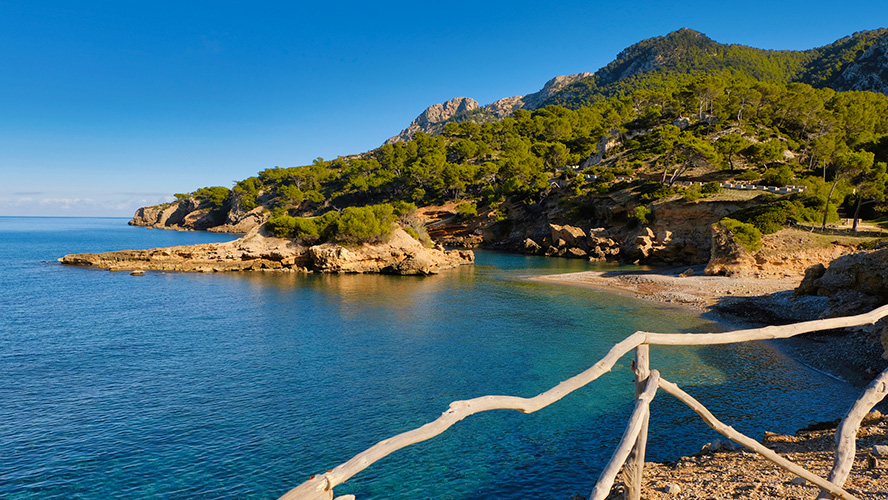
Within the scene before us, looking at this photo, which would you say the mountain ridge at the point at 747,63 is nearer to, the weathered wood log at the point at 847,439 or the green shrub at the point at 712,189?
the green shrub at the point at 712,189

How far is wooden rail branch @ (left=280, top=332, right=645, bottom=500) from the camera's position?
3369 mm

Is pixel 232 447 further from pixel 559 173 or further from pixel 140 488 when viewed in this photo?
pixel 559 173

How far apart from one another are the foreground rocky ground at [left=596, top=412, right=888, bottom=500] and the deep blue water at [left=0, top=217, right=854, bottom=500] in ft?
7.24

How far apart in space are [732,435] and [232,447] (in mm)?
12414

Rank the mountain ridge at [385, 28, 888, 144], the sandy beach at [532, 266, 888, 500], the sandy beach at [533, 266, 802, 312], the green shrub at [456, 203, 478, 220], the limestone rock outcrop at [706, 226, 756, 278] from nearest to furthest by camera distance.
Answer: the sandy beach at [532, 266, 888, 500], the sandy beach at [533, 266, 802, 312], the limestone rock outcrop at [706, 226, 756, 278], the green shrub at [456, 203, 478, 220], the mountain ridge at [385, 28, 888, 144]

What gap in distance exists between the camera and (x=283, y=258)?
52938mm

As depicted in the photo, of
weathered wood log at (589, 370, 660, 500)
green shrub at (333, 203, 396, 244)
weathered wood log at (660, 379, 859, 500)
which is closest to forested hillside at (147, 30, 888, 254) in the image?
green shrub at (333, 203, 396, 244)

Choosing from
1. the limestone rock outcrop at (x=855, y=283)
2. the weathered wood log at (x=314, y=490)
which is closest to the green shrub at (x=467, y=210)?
the limestone rock outcrop at (x=855, y=283)

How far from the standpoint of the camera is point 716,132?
73062 millimetres

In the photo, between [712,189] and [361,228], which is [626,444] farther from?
[712,189]

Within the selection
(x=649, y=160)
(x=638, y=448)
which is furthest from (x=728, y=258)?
(x=638, y=448)

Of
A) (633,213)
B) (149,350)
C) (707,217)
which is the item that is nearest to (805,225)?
(707,217)

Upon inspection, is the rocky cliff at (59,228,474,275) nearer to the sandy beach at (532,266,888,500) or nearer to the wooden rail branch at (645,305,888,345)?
the sandy beach at (532,266,888,500)

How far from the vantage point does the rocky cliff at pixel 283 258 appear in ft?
165
